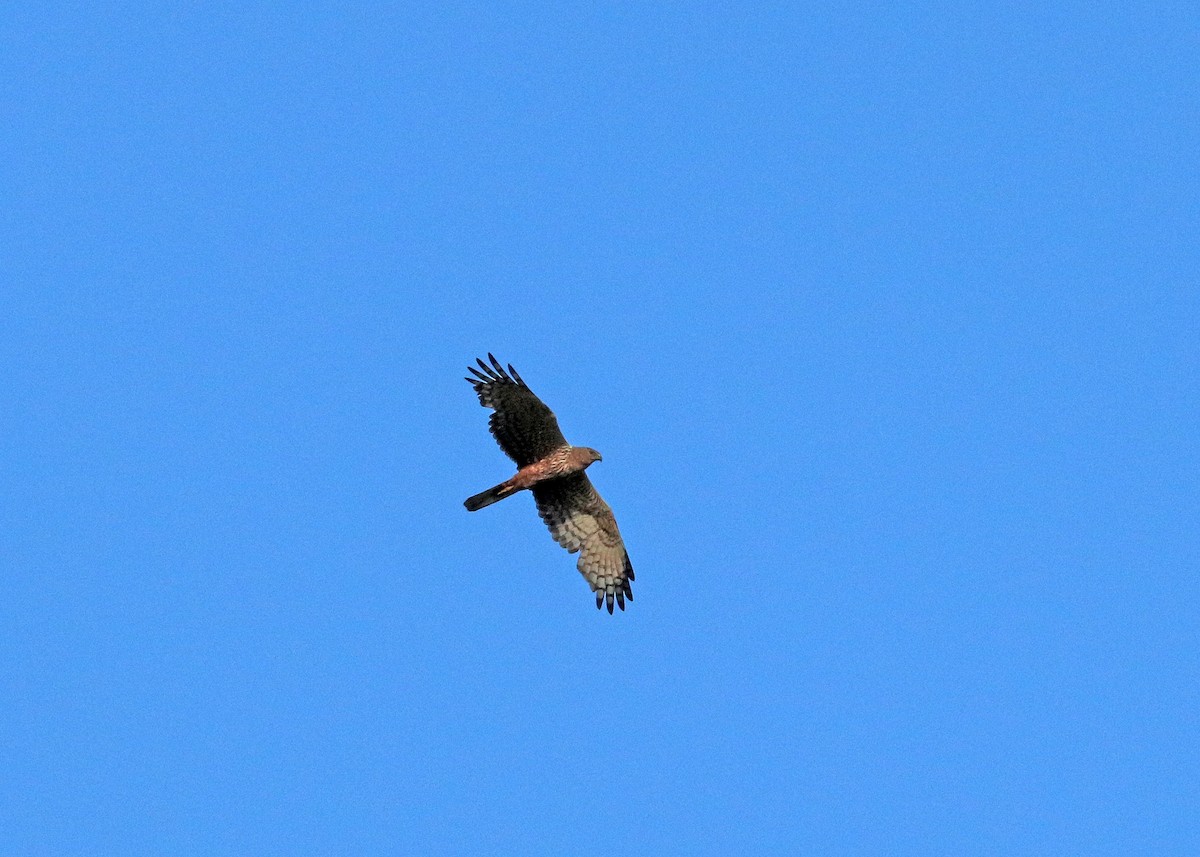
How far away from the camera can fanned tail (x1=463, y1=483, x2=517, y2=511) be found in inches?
775

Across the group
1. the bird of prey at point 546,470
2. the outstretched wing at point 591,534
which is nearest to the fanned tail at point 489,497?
the bird of prey at point 546,470

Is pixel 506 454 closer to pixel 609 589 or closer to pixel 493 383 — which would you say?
pixel 493 383

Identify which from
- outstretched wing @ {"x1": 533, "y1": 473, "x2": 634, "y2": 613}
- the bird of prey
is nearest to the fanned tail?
the bird of prey

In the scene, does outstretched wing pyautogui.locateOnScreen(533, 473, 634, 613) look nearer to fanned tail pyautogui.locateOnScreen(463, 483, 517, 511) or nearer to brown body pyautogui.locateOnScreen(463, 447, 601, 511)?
brown body pyautogui.locateOnScreen(463, 447, 601, 511)

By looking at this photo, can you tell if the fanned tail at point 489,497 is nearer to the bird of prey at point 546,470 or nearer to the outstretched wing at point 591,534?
the bird of prey at point 546,470

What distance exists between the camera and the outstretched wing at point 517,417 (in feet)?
64.4

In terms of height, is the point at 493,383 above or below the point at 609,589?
above

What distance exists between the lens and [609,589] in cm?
2133

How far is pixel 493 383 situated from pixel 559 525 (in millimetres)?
2655

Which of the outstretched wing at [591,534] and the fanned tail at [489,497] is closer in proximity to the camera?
the fanned tail at [489,497]

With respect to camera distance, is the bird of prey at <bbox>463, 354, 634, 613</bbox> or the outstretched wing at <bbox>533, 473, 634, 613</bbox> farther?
the outstretched wing at <bbox>533, 473, 634, 613</bbox>

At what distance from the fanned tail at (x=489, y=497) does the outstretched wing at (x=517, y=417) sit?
17.0 inches

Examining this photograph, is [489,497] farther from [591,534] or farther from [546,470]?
[591,534]

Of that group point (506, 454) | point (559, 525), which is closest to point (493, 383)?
point (506, 454)
